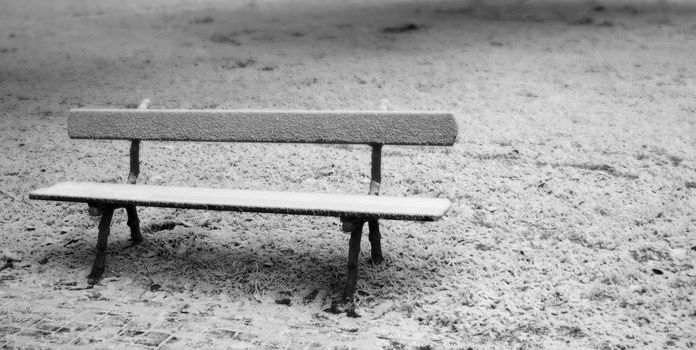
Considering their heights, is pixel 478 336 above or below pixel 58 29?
below

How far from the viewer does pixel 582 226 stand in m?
3.94

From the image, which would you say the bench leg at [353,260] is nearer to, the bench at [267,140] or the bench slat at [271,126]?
the bench at [267,140]

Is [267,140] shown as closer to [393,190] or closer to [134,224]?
[134,224]

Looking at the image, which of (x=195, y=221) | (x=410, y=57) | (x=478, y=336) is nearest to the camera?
(x=478, y=336)

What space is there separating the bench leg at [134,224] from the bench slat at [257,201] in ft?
0.82

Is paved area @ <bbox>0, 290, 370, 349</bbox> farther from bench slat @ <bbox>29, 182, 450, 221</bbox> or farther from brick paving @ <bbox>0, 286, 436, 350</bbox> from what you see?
bench slat @ <bbox>29, 182, 450, 221</bbox>

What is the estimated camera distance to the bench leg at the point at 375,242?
143 inches

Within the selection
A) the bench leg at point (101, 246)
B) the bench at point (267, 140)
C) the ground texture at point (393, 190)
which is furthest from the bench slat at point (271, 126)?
the ground texture at point (393, 190)

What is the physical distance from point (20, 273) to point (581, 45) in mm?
6428

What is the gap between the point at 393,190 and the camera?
450cm

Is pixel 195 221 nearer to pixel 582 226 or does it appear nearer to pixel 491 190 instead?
pixel 491 190

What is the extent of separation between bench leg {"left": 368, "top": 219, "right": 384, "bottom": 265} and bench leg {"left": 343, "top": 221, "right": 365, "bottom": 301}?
14.3 inches

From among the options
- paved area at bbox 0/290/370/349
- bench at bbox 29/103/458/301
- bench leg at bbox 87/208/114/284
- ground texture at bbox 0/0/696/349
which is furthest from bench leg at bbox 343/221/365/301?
bench leg at bbox 87/208/114/284

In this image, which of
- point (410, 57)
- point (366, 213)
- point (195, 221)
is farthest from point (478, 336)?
point (410, 57)
